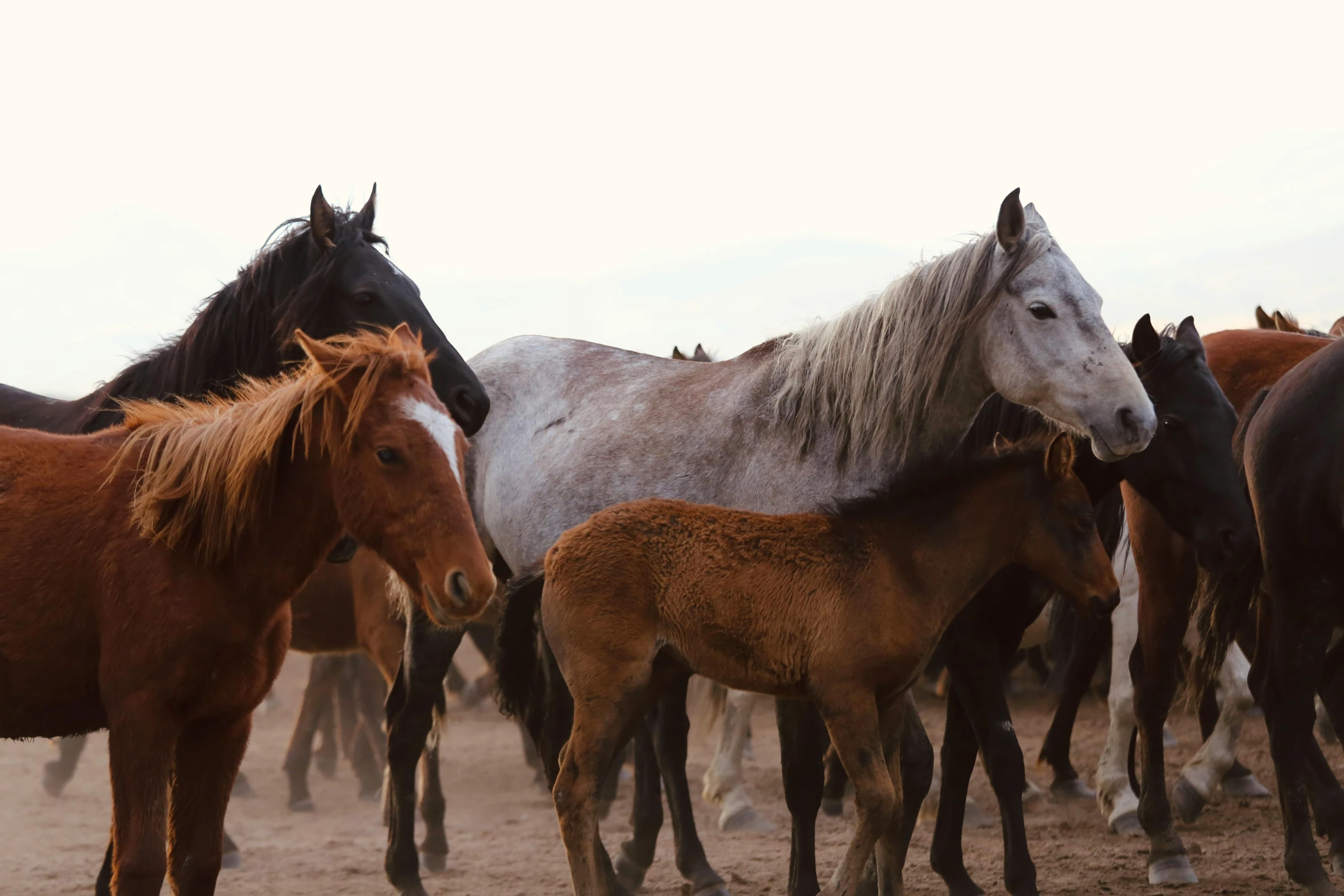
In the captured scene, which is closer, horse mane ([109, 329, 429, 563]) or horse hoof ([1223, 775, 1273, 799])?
horse mane ([109, 329, 429, 563])

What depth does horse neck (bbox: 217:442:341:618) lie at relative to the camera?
3906mm

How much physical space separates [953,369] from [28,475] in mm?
3172

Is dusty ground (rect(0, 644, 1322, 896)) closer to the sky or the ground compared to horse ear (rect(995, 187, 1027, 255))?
closer to the ground

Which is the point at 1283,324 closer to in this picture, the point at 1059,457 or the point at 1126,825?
the point at 1126,825

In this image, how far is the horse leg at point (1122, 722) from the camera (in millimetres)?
7676

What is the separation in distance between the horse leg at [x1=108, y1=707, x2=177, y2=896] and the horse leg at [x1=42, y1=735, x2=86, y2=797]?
751 centimetres

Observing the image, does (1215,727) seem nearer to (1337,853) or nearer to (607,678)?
(1337,853)

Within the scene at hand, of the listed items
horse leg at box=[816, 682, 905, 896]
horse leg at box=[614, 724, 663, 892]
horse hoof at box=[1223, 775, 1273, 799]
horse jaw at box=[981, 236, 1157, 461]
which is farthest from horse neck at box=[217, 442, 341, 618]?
horse hoof at box=[1223, 775, 1273, 799]

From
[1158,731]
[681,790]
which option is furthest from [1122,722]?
[681,790]

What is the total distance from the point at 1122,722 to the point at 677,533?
13.8 ft

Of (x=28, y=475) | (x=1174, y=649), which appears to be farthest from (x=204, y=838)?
(x=1174, y=649)

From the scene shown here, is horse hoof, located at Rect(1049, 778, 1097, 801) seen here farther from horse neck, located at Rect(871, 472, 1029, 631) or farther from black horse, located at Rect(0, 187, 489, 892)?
black horse, located at Rect(0, 187, 489, 892)

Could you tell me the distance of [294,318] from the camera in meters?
5.61

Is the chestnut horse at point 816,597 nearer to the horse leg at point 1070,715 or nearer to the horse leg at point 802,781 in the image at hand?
the horse leg at point 802,781
